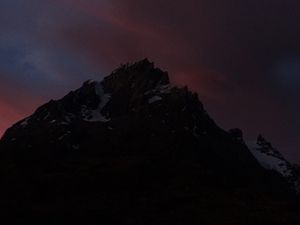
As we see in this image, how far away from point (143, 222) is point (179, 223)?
10700 mm

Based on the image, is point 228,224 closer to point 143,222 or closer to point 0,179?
point 143,222

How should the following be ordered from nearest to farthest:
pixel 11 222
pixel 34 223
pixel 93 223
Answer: pixel 11 222
pixel 34 223
pixel 93 223

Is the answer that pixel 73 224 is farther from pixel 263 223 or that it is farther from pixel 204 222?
pixel 263 223

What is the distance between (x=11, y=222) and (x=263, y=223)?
253 ft

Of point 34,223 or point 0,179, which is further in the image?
point 0,179

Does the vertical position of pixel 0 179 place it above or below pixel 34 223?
above

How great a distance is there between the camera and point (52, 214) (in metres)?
197

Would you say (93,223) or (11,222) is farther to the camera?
(93,223)

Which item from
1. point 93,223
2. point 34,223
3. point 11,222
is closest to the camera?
point 11,222

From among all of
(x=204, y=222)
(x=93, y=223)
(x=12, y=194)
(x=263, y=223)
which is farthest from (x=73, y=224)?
(x=263, y=223)

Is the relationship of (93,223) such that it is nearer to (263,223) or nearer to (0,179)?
(0,179)

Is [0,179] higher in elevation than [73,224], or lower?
higher

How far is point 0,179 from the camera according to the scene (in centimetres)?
19750

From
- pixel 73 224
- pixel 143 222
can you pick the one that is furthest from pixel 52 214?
pixel 143 222
